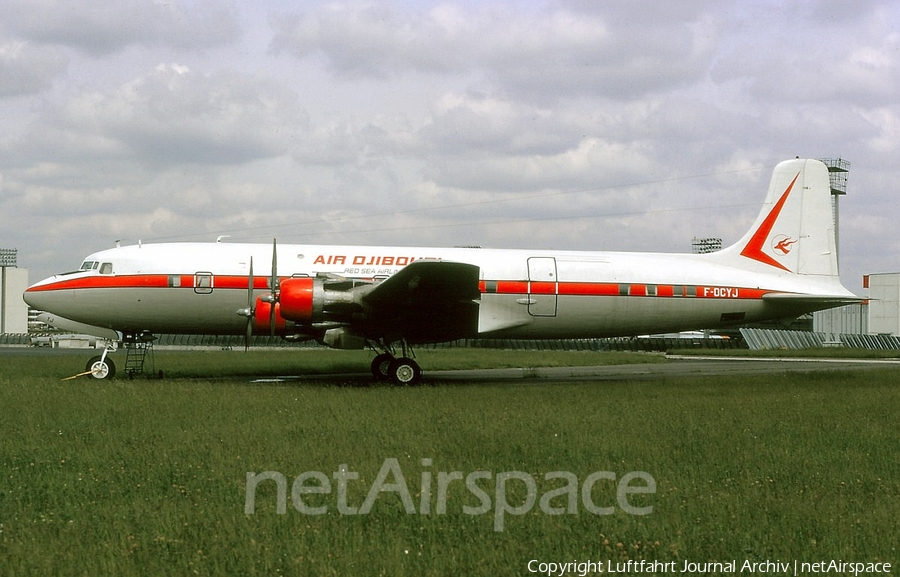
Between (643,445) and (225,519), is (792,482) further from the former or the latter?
(225,519)

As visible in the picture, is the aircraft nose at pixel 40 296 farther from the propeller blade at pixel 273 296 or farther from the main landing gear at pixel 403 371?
the main landing gear at pixel 403 371

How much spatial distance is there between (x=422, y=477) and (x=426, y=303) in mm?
10737

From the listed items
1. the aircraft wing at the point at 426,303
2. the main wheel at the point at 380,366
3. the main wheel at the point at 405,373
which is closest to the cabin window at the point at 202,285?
the aircraft wing at the point at 426,303

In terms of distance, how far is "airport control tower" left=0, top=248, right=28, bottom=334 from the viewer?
86875 millimetres

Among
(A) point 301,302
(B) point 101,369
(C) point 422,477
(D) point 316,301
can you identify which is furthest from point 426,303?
(C) point 422,477

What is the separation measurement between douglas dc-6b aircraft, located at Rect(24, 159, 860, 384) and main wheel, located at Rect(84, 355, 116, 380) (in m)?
0.03

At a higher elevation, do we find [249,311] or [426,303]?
[426,303]

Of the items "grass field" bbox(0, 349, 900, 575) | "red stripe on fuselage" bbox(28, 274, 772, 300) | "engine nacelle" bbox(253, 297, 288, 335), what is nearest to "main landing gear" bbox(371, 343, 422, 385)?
"red stripe on fuselage" bbox(28, 274, 772, 300)

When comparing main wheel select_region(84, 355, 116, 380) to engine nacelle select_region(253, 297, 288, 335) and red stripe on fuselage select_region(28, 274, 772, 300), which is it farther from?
engine nacelle select_region(253, 297, 288, 335)

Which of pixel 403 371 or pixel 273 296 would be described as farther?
pixel 403 371

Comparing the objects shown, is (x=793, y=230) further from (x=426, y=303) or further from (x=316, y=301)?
(x=316, y=301)

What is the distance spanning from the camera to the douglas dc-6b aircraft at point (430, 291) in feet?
61.8

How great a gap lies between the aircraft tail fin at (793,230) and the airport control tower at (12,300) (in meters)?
84.3

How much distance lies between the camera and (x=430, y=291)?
18766 millimetres
